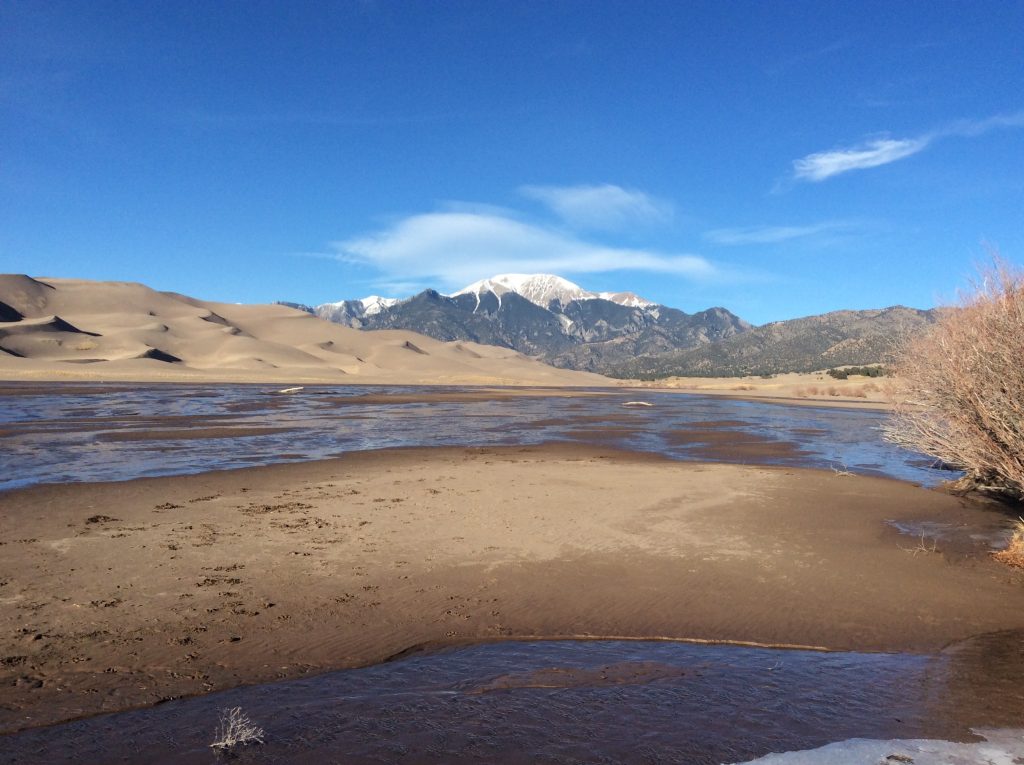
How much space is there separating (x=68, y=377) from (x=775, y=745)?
3855 inches

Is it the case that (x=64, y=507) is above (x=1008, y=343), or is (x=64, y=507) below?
below

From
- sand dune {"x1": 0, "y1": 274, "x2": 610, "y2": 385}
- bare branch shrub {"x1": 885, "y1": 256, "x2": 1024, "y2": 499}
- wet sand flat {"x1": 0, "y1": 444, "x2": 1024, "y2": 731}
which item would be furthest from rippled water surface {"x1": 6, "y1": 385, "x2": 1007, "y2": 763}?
Result: sand dune {"x1": 0, "y1": 274, "x2": 610, "y2": 385}

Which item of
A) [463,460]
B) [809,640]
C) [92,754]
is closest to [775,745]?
[809,640]

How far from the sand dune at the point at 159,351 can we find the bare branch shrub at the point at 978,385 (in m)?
92.1

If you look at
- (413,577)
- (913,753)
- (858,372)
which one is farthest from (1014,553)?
(858,372)

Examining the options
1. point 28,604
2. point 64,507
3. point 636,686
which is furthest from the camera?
point 64,507

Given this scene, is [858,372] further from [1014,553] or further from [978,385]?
[1014,553]

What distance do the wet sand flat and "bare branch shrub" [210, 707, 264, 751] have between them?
88cm

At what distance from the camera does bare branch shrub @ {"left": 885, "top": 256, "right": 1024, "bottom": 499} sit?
11328 millimetres

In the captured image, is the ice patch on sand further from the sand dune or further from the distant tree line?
the sand dune

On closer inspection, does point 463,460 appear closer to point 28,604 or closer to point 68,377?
point 28,604

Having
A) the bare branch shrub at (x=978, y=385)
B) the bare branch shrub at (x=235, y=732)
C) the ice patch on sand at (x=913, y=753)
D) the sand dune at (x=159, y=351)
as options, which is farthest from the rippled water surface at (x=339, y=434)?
the sand dune at (x=159, y=351)

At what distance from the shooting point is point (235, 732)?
539cm

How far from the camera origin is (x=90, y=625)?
24.5 feet
